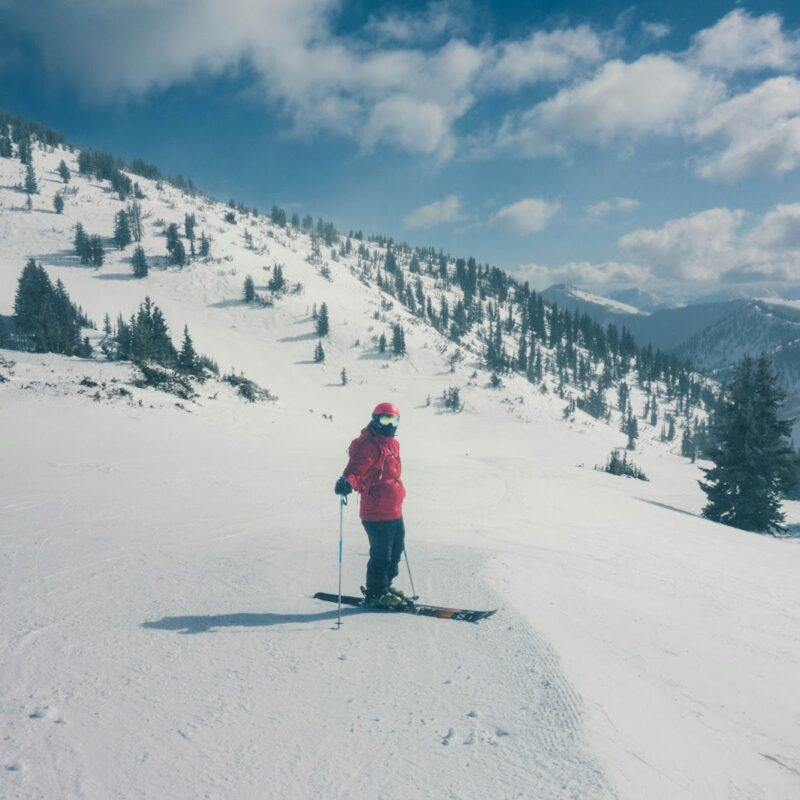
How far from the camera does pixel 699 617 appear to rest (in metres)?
5.59

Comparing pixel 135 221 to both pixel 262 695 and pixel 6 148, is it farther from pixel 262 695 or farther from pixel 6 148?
pixel 262 695

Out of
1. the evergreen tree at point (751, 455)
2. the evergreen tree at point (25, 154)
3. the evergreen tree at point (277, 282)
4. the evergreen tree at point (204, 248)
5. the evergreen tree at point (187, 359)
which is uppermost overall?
the evergreen tree at point (25, 154)

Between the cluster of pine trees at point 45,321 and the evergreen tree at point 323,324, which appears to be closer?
the cluster of pine trees at point 45,321

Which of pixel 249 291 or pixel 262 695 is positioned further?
pixel 249 291

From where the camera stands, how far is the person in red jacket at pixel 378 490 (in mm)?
4992

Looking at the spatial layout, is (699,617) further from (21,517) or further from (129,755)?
(21,517)

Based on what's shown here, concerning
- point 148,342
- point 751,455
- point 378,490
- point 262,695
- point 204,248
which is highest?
point 204,248

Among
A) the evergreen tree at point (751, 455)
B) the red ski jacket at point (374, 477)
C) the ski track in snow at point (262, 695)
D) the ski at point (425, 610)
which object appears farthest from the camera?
the evergreen tree at point (751, 455)

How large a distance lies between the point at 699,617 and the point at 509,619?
9.01 ft

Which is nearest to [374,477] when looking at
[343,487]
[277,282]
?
[343,487]

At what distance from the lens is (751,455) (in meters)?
18.4

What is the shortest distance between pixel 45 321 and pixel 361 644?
3460cm

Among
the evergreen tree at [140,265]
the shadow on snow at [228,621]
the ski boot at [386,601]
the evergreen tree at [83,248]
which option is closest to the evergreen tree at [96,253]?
the evergreen tree at [83,248]

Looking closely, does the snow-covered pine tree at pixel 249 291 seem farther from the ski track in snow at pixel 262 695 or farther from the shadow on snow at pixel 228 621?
the shadow on snow at pixel 228 621
